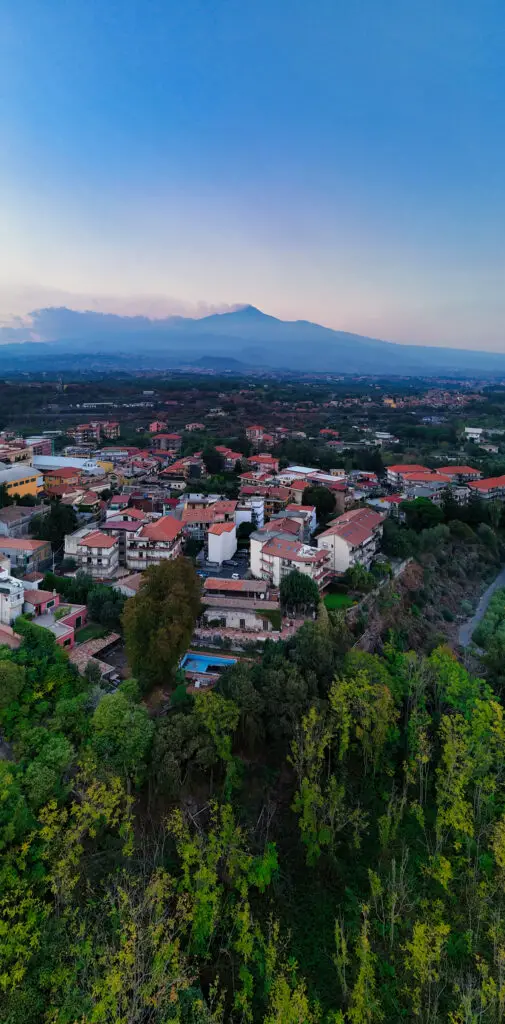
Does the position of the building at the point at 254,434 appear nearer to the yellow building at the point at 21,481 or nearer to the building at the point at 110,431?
the building at the point at 110,431

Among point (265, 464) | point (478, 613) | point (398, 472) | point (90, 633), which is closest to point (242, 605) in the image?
point (90, 633)

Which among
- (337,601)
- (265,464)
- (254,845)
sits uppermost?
(265,464)

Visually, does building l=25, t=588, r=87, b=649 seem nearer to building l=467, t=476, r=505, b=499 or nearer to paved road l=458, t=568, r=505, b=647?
paved road l=458, t=568, r=505, b=647

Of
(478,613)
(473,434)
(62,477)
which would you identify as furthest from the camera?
(473,434)

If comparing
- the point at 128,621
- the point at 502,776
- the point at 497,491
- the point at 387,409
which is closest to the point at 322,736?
the point at 502,776

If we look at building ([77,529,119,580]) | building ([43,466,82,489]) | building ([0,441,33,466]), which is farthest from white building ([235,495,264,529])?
building ([0,441,33,466])

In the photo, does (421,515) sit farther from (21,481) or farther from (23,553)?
(21,481)

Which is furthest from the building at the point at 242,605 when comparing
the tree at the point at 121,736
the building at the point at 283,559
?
the tree at the point at 121,736
